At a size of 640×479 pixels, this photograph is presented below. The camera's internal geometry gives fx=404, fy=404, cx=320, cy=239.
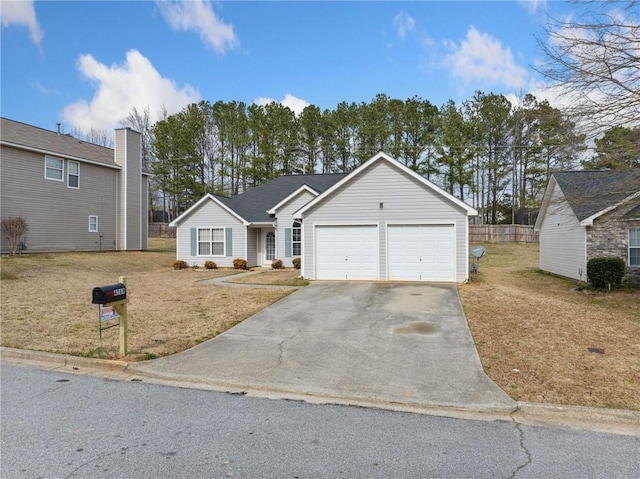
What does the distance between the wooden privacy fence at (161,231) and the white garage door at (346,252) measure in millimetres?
31196

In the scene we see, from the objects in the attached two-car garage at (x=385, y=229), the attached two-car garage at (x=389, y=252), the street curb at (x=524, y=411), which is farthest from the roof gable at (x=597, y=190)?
the street curb at (x=524, y=411)

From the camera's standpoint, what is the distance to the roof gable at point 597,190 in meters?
12.3

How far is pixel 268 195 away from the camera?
24.7 m

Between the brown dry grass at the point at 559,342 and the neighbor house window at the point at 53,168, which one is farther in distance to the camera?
the neighbor house window at the point at 53,168

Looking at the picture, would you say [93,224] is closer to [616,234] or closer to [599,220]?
[599,220]

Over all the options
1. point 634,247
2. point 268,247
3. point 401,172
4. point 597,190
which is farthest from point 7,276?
point 634,247

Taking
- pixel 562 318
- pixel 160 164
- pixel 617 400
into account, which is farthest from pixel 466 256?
pixel 160 164

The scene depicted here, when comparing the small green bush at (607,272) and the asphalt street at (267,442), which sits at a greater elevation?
the small green bush at (607,272)

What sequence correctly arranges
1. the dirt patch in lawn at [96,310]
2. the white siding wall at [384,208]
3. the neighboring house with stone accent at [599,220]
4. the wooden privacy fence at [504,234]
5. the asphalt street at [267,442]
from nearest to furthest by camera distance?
the asphalt street at [267,442] < the dirt patch in lawn at [96,310] < the neighboring house with stone accent at [599,220] < the white siding wall at [384,208] < the wooden privacy fence at [504,234]

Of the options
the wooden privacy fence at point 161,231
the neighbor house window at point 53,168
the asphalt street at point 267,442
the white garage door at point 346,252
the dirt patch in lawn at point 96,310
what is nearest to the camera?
the asphalt street at point 267,442

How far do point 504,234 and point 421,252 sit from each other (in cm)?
2510

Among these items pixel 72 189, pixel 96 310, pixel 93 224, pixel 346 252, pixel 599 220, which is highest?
pixel 72 189

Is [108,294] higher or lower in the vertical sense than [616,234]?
lower

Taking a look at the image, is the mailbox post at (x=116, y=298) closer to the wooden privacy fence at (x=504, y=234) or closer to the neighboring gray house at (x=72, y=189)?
the neighboring gray house at (x=72, y=189)
